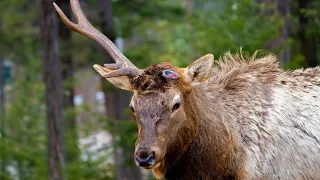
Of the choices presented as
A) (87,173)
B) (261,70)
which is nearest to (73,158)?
(87,173)

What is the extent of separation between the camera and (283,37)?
1488 centimetres

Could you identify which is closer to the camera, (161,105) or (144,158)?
(144,158)

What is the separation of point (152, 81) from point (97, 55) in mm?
12861

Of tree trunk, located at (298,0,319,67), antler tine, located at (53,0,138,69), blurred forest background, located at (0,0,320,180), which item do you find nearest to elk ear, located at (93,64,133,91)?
antler tine, located at (53,0,138,69)

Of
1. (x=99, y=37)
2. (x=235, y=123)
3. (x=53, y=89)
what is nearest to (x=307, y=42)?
(x=53, y=89)

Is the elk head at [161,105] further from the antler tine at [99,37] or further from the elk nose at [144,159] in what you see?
the antler tine at [99,37]

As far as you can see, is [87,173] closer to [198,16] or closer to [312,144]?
[198,16]

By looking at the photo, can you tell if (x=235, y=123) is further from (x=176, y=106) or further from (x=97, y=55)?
(x=97, y=55)

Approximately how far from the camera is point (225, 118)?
819cm

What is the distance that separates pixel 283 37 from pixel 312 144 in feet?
22.5

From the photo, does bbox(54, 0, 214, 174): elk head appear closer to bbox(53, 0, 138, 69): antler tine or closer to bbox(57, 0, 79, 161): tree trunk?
bbox(53, 0, 138, 69): antler tine

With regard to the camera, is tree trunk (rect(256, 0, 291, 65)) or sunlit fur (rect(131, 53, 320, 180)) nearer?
sunlit fur (rect(131, 53, 320, 180))

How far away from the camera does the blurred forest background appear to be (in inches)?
561

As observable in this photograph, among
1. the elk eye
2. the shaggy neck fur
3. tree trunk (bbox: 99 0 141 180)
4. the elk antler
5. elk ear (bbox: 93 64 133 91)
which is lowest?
tree trunk (bbox: 99 0 141 180)
